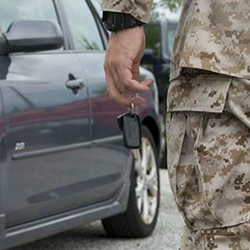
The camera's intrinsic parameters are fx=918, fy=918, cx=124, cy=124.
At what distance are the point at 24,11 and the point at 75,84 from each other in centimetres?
46

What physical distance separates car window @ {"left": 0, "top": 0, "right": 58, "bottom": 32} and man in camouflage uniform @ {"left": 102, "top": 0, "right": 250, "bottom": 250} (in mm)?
2332

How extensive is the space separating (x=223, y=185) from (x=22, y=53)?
2389 millimetres

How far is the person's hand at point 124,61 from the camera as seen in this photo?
2.15m

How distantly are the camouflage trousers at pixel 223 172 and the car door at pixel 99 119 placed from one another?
8.90 ft

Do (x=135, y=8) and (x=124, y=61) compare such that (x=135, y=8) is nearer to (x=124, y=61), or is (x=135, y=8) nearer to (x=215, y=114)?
(x=124, y=61)

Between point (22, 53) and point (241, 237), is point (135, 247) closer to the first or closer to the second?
point (22, 53)

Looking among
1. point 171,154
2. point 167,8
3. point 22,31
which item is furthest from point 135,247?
point 167,8

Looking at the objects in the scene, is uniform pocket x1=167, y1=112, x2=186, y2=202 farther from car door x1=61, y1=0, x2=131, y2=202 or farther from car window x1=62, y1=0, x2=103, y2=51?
car window x1=62, y1=0, x2=103, y2=51

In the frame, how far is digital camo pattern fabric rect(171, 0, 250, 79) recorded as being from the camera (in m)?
2.15

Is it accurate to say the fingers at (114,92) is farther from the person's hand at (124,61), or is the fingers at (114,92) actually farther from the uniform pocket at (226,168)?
the uniform pocket at (226,168)

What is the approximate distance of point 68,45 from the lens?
197 inches

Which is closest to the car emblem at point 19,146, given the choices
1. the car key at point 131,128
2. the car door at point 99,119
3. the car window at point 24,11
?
the car window at point 24,11

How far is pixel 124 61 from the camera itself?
2150 mm

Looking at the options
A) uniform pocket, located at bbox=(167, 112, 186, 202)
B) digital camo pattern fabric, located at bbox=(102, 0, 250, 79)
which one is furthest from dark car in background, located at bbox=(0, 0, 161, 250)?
digital camo pattern fabric, located at bbox=(102, 0, 250, 79)
